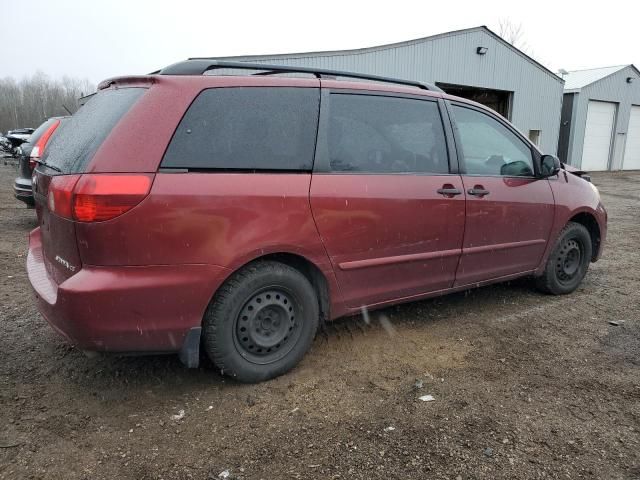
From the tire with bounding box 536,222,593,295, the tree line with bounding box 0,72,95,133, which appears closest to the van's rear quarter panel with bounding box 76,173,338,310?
the tire with bounding box 536,222,593,295

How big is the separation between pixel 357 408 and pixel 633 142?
28.8 metres

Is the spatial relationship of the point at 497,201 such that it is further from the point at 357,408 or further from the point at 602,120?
the point at 602,120

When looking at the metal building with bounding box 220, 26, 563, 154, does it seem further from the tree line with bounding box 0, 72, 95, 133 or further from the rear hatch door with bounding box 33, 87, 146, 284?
the tree line with bounding box 0, 72, 95, 133

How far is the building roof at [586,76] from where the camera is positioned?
75.8 feet

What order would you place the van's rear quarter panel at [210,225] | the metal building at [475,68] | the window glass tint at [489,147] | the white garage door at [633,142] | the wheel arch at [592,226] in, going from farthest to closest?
the white garage door at [633,142]
the metal building at [475,68]
the wheel arch at [592,226]
the window glass tint at [489,147]
the van's rear quarter panel at [210,225]

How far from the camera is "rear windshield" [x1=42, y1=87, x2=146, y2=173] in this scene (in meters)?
2.49

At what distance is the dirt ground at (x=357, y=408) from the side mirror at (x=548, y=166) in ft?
4.13

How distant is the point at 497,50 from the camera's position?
18.4m

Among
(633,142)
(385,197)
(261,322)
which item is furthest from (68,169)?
(633,142)

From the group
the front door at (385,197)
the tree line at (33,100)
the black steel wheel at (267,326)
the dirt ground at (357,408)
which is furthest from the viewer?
the tree line at (33,100)

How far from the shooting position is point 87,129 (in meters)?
2.68

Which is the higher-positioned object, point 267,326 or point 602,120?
point 602,120

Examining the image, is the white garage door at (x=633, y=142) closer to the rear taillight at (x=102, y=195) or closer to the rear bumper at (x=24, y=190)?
the rear bumper at (x=24, y=190)

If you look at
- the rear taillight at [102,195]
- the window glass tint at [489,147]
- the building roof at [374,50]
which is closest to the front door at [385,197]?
the window glass tint at [489,147]
